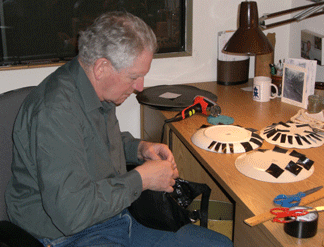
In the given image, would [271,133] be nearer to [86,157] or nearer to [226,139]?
[226,139]

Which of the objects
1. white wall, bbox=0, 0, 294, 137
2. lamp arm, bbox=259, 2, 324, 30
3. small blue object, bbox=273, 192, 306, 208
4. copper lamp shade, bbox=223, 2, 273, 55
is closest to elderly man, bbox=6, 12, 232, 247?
small blue object, bbox=273, 192, 306, 208

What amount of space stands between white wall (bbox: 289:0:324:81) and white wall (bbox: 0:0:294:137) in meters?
0.05

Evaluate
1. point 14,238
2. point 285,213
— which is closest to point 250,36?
point 285,213

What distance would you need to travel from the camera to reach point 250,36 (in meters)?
1.57

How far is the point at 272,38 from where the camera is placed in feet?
7.03

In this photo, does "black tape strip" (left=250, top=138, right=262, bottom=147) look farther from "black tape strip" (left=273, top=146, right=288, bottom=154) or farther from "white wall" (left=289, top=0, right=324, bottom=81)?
"white wall" (left=289, top=0, right=324, bottom=81)

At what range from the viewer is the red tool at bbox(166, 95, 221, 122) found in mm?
1664

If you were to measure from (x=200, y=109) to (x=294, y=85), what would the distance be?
17.4 inches

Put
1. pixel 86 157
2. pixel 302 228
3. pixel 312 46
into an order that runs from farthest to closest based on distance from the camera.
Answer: pixel 312 46
pixel 86 157
pixel 302 228

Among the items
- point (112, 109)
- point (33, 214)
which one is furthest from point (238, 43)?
point (33, 214)

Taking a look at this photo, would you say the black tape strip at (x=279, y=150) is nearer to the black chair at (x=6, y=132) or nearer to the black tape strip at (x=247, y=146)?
the black tape strip at (x=247, y=146)

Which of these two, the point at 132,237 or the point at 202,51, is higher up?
the point at 202,51

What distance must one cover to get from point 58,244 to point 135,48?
1.99 ft

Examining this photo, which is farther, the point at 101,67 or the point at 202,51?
the point at 202,51
